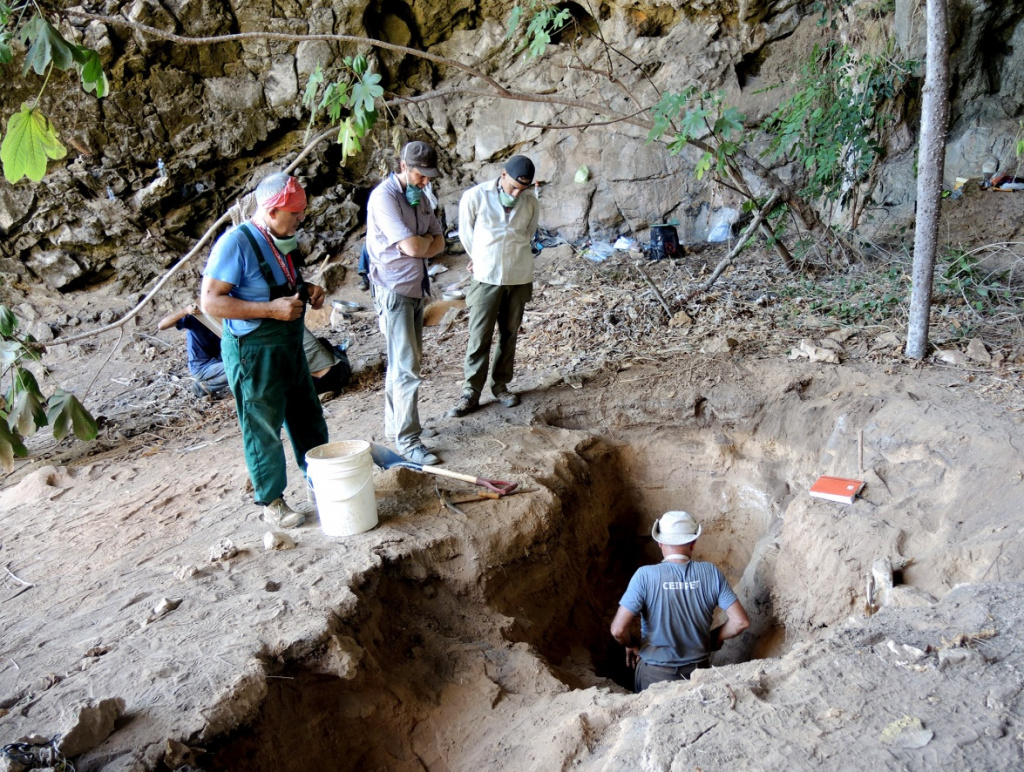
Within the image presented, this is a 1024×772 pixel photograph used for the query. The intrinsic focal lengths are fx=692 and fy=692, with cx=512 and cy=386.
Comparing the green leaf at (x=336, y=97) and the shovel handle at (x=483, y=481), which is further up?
the green leaf at (x=336, y=97)

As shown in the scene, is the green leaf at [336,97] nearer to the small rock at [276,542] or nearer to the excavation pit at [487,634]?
the excavation pit at [487,634]

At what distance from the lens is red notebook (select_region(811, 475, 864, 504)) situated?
3.96 metres

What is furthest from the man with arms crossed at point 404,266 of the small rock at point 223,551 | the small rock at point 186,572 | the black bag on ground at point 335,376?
the black bag on ground at point 335,376

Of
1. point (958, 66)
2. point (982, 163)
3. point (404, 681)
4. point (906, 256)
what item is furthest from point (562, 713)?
point (958, 66)

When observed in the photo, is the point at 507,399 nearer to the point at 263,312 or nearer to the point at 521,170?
the point at 521,170

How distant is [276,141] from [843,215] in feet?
24.5

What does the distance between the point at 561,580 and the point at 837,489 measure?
1.72 m

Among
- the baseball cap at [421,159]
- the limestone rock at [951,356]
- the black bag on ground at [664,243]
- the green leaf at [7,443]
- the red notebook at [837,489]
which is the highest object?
the baseball cap at [421,159]

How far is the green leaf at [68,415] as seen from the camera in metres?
3.07

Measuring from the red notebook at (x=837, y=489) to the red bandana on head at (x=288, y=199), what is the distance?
3289 mm

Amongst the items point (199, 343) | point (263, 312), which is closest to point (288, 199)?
point (263, 312)

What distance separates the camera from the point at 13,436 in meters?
3.04

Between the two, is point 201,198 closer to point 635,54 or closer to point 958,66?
point 635,54

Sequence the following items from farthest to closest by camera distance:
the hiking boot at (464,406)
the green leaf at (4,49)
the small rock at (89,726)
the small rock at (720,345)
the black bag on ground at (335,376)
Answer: the black bag on ground at (335,376), the small rock at (720,345), the hiking boot at (464,406), the green leaf at (4,49), the small rock at (89,726)
